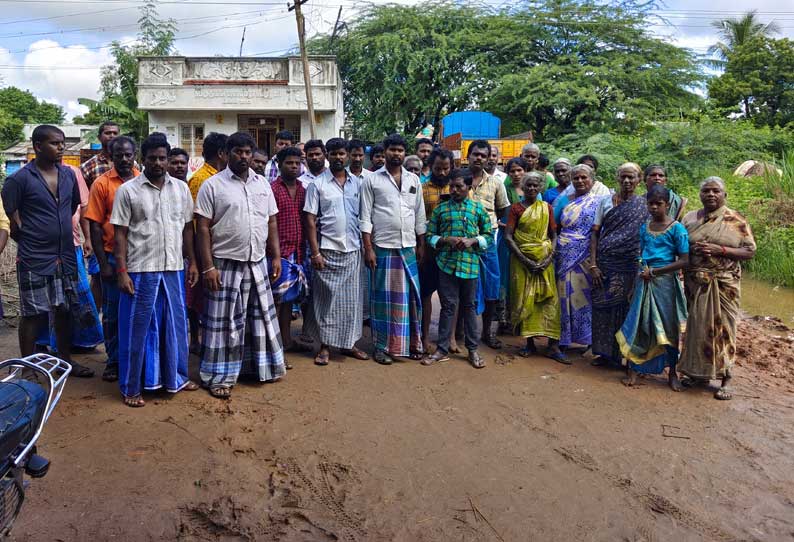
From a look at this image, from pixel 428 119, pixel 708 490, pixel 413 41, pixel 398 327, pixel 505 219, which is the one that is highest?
pixel 413 41

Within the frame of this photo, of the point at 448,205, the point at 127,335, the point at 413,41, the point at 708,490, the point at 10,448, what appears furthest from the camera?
the point at 413,41

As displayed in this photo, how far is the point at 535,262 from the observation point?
5.07m

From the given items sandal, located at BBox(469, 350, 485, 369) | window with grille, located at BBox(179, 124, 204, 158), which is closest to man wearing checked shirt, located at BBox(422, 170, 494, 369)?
sandal, located at BBox(469, 350, 485, 369)

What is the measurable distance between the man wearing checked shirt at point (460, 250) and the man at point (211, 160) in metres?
1.80

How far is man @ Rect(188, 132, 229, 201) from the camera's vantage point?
14.9ft

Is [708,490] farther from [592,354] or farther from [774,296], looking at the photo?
[774,296]

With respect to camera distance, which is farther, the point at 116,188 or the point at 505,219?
the point at 505,219

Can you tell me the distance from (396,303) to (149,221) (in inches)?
81.2

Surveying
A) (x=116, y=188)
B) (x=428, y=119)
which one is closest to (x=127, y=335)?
(x=116, y=188)

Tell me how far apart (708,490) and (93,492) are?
10.3 ft

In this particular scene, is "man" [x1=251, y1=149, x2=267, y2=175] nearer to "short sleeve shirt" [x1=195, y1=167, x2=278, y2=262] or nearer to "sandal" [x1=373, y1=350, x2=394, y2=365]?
"short sleeve shirt" [x1=195, y1=167, x2=278, y2=262]

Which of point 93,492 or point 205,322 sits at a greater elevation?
point 205,322

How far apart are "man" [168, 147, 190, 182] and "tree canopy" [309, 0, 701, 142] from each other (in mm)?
15547

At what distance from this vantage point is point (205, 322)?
423 cm
